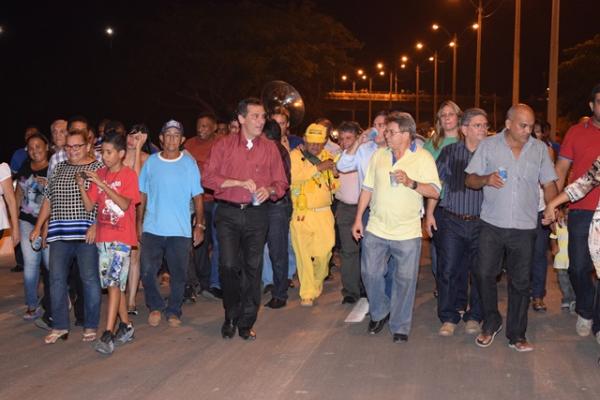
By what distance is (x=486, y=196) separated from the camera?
7.91 meters

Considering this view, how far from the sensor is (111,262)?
7852 millimetres

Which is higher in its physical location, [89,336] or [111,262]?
[111,262]

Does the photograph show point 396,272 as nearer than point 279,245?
Yes

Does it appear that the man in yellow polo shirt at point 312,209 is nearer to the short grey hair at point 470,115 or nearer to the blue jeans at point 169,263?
the blue jeans at point 169,263

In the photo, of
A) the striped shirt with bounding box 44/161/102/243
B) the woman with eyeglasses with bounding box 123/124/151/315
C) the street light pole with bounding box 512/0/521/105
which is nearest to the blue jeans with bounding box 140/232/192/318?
the woman with eyeglasses with bounding box 123/124/151/315

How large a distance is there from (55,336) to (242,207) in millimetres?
2079

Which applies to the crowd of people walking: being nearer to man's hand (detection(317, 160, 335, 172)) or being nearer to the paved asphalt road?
the paved asphalt road

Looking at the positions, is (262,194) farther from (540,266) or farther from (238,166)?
(540,266)

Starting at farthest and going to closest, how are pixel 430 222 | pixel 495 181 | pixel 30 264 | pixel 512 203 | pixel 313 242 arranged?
pixel 313 242 < pixel 30 264 < pixel 430 222 < pixel 512 203 < pixel 495 181

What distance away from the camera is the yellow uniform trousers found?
10133mm

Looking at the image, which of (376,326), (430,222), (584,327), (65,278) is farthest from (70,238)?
(584,327)

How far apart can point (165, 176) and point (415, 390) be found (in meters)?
3.61

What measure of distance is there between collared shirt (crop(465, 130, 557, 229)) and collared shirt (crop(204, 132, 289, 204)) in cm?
195

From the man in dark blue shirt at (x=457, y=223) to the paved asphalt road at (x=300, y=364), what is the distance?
282 millimetres
